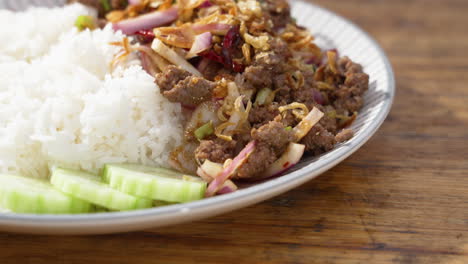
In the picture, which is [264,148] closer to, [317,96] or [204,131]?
[204,131]

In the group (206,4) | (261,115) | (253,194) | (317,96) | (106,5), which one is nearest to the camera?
(253,194)

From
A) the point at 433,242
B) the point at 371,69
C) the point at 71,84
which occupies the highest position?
the point at 71,84

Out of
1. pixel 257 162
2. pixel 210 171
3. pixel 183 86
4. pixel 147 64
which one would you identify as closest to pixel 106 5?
pixel 147 64

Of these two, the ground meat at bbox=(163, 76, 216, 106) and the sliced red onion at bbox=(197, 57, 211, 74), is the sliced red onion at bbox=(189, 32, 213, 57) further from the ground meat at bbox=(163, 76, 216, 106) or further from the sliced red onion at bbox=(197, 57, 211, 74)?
the ground meat at bbox=(163, 76, 216, 106)

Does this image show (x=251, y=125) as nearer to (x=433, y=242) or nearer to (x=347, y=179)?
(x=347, y=179)

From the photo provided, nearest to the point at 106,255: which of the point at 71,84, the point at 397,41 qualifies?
the point at 71,84

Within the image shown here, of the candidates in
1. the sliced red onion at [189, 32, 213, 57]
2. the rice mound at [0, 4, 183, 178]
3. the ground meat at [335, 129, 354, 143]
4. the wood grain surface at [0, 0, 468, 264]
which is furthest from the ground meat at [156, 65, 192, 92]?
the ground meat at [335, 129, 354, 143]
